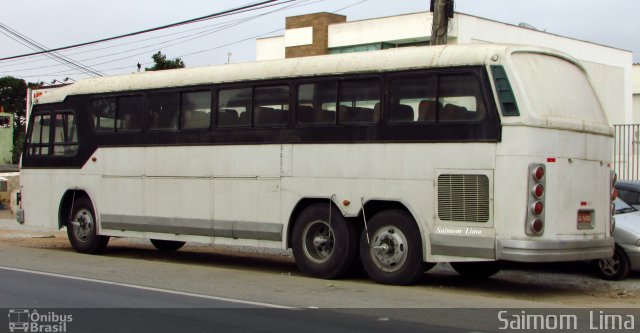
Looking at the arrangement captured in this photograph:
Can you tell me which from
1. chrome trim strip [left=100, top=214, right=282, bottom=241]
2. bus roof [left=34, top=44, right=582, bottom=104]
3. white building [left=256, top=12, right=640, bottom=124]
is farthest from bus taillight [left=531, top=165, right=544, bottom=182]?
white building [left=256, top=12, right=640, bottom=124]

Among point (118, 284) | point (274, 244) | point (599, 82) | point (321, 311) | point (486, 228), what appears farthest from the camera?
point (599, 82)

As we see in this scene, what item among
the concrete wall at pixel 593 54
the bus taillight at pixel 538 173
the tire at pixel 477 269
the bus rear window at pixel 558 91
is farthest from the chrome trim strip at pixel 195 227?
the concrete wall at pixel 593 54

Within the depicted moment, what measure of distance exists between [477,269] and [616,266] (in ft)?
6.87

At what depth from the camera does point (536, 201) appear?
34.1 ft

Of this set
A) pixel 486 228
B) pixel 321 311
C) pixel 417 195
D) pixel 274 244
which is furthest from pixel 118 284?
pixel 486 228

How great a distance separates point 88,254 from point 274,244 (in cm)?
506

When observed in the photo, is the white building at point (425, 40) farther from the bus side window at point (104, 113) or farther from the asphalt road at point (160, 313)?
the asphalt road at point (160, 313)

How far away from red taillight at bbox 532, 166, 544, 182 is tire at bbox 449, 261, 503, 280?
91.0 inches

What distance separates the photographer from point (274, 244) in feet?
41.8

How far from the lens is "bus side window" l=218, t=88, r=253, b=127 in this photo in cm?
1321

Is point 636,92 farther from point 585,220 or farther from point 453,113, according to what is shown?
point 453,113

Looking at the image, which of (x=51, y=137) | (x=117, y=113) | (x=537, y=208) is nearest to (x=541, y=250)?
(x=537, y=208)

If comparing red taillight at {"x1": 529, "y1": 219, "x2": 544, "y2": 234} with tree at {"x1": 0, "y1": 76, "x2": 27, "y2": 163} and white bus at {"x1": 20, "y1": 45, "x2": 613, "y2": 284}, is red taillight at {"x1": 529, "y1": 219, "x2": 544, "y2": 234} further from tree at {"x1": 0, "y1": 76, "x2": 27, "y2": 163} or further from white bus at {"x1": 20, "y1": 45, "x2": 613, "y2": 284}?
tree at {"x1": 0, "y1": 76, "x2": 27, "y2": 163}

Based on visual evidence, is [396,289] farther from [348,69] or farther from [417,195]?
[348,69]
